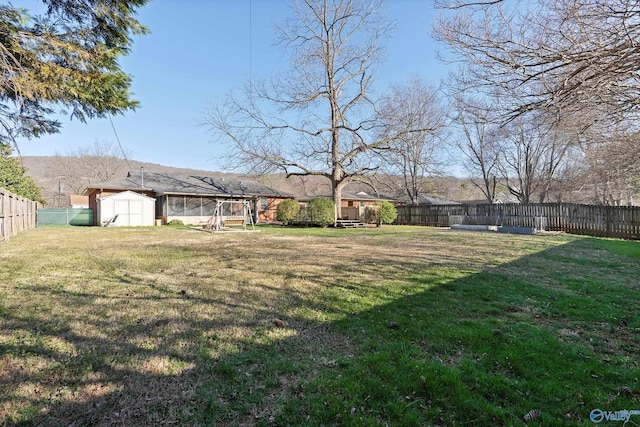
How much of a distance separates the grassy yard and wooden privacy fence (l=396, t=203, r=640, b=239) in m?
11.8

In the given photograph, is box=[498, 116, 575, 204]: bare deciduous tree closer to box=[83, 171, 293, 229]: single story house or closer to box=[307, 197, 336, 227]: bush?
box=[307, 197, 336, 227]: bush

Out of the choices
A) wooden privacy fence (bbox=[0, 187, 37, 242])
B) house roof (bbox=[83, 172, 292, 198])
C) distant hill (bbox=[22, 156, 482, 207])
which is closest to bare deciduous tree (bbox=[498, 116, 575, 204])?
distant hill (bbox=[22, 156, 482, 207])

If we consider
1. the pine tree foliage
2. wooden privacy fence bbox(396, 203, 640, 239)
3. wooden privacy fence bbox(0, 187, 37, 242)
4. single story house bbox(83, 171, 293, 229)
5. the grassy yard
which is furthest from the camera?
single story house bbox(83, 171, 293, 229)

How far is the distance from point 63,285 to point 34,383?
3.10 m

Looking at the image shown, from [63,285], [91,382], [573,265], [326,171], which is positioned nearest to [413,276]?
[573,265]

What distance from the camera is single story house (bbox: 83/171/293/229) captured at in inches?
890

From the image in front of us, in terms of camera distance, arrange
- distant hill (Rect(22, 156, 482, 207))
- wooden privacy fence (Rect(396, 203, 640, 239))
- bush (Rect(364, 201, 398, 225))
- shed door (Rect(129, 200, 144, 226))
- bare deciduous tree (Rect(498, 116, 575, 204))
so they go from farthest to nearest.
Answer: distant hill (Rect(22, 156, 482, 207)) < bare deciduous tree (Rect(498, 116, 575, 204)) < bush (Rect(364, 201, 398, 225)) < shed door (Rect(129, 200, 144, 226)) < wooden privacy fence (Rect(396, 203, 640, 239))

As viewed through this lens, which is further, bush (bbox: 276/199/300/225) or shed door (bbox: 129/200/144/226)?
shed door (bbox: 129/200/144/226)

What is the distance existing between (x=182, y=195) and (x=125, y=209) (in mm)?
3740

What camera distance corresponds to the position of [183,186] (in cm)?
2427

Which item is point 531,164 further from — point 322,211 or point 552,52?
point 552,52

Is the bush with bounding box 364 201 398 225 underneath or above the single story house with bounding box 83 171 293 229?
underneath

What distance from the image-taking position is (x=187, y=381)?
232cm

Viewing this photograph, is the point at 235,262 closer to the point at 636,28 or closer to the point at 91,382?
the point at 91,382
